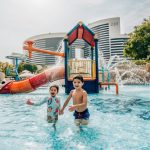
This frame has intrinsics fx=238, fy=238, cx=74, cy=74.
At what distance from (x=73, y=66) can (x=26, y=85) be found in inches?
130

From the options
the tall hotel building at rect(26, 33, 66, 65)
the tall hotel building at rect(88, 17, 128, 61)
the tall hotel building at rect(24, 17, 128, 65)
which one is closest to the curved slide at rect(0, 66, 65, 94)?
the tall hotel building at rect(24, 17, 128, 65)

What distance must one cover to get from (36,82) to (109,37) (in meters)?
114

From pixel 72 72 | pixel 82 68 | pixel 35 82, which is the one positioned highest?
pixel 82 68

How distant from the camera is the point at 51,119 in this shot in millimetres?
4805

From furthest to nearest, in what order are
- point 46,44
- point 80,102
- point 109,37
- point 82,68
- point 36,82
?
point 46,44, point 109,37, point 36,82, point 82,68, point 80,102

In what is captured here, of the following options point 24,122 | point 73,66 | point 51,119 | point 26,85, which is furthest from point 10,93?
point 51,119

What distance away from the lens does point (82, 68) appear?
13477 millimetres

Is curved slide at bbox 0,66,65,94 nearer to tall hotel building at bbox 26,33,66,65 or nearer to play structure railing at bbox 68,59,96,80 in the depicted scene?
play structure railing at bbox 68,59,96,80

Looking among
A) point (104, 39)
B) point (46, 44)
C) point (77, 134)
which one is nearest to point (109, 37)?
point (104, 39)

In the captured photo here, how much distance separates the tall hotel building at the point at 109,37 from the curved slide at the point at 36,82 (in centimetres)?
10479

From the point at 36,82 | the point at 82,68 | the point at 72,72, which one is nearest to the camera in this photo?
the point at 72,72

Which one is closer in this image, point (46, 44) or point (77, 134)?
point (77, 134)

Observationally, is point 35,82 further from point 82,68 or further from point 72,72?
point 82,68

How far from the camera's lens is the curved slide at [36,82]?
1434cm
